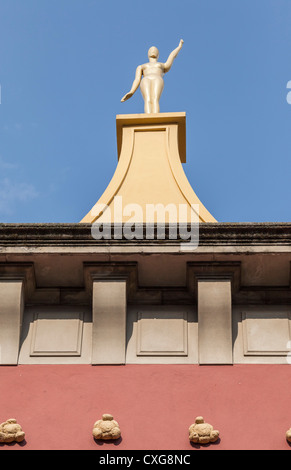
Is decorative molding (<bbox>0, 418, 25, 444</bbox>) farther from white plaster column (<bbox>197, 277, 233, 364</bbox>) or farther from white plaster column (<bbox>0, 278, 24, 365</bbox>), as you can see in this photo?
white plaster column (<bbox>197, 277, 233, 364</bbox>)

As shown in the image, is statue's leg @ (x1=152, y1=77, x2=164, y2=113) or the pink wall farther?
statue's leg @ (x1=152, y1=77, x2=164, y2=113)

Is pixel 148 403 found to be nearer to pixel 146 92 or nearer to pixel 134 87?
pixel 146 92

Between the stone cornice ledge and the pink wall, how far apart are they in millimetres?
1313

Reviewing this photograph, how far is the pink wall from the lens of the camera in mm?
8320

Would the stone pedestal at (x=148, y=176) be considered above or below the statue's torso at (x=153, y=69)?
below

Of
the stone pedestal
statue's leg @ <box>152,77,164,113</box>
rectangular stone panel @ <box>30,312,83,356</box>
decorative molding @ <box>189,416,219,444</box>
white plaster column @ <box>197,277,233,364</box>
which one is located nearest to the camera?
decorative molding @ <box>189,416,219,444</box>

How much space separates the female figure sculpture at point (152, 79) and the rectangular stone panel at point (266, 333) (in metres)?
5.38

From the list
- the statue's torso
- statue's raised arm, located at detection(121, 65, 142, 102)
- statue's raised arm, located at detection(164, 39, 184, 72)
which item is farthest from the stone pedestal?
statue's raised arm, located at detection(164, 39, 184, 72)

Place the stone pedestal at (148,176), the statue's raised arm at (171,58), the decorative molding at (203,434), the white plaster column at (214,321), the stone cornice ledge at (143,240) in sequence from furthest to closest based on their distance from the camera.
Result: 1. the statue's raised arm at (171,58)
2. the stone pedestal at (148,176)
3. the stone cornice ledge at (143,240)
4. the white plaster column at (214,321)
5. the decorative molding at (203,434)

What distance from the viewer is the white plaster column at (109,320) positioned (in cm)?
898

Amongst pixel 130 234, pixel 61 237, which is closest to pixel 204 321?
pixel 130 234

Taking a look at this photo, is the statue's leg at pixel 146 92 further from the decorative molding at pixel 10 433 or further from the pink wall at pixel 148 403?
the decorative molding at pixel 10 433

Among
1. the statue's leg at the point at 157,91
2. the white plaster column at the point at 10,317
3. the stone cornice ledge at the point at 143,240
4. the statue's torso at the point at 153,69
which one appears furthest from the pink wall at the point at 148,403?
the statue's torso at the point at 153,69
